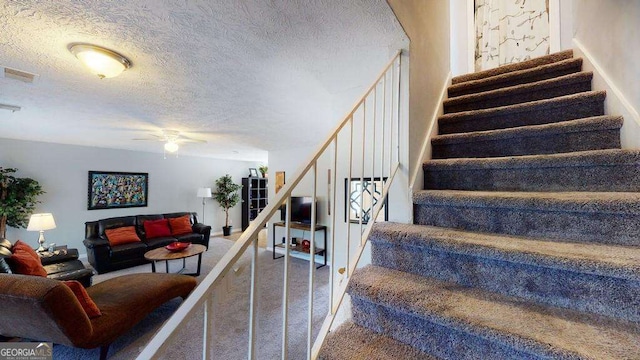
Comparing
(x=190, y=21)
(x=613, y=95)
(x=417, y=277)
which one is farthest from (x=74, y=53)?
(x=613, y=95)

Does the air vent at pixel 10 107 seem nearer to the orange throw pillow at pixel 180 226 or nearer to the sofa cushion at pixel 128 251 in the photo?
the sofa cushion at pixel 128 251

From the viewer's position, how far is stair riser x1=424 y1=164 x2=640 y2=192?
3.61 ft

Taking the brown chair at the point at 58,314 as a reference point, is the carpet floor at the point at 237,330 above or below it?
below

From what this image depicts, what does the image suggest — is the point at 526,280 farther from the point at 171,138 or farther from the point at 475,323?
the point at 171,138

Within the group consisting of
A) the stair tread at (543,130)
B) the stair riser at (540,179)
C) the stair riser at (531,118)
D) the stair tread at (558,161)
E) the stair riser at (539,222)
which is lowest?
the stair riser at (539,222)

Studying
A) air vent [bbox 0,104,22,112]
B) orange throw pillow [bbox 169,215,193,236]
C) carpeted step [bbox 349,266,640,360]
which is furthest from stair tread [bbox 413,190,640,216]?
orange throw pillow [bbox 169,215,193,236]

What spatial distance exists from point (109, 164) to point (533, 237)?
675cm

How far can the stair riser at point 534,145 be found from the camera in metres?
1.26

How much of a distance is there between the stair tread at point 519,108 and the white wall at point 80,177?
623 cm

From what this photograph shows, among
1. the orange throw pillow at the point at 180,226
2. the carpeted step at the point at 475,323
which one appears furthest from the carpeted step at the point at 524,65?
the orange throw pillow at the point at 180,226

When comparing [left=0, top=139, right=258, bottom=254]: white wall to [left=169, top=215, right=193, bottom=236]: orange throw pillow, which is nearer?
[left=0, top=139, right=258, bottom=254]: white wall

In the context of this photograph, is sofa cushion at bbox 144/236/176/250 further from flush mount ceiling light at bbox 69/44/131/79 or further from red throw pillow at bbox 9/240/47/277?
flush mount ceiling light at bbox 69/44/131/79

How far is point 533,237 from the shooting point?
1059 millimetres

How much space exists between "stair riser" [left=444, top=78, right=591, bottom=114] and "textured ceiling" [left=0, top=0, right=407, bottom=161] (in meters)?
0.74
